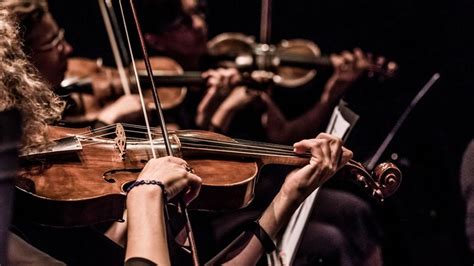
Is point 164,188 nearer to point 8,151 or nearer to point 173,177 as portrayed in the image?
point 173,177

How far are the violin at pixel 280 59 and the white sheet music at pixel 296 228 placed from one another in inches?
42.8

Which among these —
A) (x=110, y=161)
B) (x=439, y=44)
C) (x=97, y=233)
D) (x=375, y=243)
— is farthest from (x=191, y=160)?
(x=439, y=44)

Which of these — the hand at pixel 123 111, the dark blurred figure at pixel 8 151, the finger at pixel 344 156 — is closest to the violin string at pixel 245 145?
the finger at pixel 344 156

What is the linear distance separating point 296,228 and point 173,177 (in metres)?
0.48

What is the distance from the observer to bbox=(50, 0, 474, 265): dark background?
2.13 m

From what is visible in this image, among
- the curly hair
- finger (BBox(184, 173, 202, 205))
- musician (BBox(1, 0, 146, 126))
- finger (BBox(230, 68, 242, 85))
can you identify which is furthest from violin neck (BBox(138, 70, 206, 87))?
finger (BBox(184, 173, 202, 205))

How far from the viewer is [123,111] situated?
2414 millimetres

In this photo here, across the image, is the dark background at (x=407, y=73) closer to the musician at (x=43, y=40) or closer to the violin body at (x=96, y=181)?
the violin body at (x=96, y=181)

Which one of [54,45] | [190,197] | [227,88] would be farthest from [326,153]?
[227,88]

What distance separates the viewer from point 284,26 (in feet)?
10.4

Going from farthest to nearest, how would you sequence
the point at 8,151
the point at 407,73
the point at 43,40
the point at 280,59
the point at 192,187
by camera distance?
the point at 407,73, the point at 280,59, the point at 43,40, the point at 192,187, the point at 8,151

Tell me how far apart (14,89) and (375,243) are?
43.1 inches

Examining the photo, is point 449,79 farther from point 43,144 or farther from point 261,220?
point 43,144

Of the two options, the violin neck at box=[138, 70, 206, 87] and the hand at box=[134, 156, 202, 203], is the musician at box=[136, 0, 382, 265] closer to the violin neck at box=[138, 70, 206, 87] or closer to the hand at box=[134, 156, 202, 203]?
the violin neck at box=[138, 70, 206, 87]
